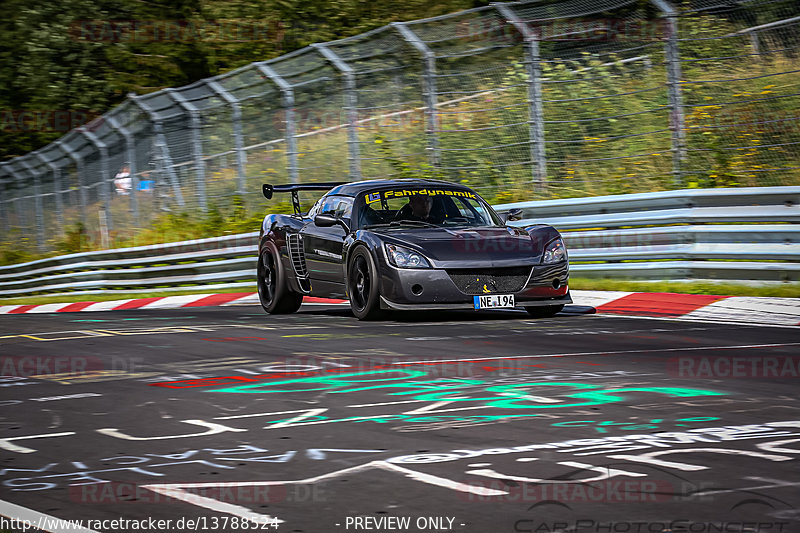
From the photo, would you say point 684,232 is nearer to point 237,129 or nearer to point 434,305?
point 434,305

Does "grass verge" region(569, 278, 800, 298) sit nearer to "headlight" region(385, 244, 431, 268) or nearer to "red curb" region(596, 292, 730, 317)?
"red curb" region(596, 292, 730, 317)

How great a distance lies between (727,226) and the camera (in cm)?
1259

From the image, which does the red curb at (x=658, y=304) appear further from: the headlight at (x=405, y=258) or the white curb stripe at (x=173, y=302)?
the white curb stripe at (x=173, y=302)

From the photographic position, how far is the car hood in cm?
1067

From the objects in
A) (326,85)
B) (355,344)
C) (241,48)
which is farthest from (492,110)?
(241,48)

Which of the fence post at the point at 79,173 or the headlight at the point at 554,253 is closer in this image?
the headlight at the point at 554,253

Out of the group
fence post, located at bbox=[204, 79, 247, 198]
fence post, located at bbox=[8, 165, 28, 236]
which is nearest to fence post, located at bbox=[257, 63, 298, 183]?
fence post, located at bbox=[204, 79, 247, 198]

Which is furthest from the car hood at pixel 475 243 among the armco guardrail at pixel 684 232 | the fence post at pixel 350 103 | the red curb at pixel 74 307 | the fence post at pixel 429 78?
the red curb at pixel 74 307

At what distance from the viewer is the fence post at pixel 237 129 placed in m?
20.2

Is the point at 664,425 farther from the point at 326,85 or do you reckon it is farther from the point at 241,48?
the point at 241,48

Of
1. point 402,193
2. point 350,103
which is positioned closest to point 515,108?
point 350,103

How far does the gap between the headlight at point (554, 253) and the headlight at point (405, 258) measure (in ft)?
3.63

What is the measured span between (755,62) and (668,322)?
6.50 m

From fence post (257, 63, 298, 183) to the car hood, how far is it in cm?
810
